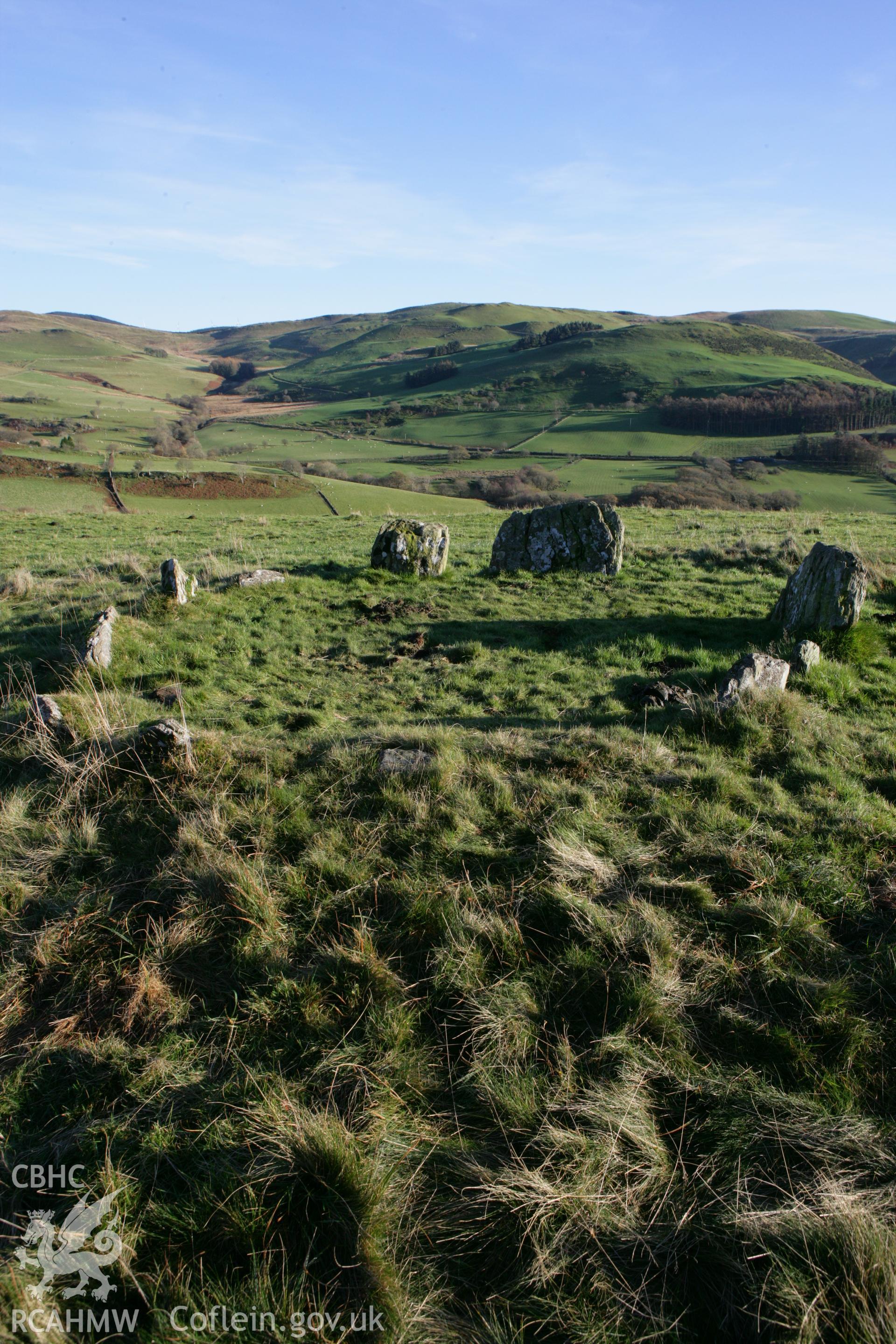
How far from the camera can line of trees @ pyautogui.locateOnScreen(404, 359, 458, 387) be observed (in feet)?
531

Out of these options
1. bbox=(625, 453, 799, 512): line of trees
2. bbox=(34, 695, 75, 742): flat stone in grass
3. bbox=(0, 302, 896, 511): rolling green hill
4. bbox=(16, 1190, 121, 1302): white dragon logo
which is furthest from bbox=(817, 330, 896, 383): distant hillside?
bbox=(16, 1190, 121, 1302): white dragon logo

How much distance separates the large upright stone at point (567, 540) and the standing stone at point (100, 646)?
8.40 metres

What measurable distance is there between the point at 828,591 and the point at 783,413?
108 metres

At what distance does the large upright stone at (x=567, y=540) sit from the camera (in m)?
15.3

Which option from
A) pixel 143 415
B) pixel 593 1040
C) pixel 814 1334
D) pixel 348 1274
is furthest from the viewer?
pixel 143 415

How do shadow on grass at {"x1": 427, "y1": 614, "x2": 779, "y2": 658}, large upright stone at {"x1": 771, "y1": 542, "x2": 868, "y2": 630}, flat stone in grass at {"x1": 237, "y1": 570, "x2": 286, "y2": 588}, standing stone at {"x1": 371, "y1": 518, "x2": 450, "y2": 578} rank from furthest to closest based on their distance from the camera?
standing stone at {"x1": 371, "y1": 518, "x2": 450, "y2": 578}
flat stone in grass at {"x1": 237, "y1": 570, "x2": 286, "y2": 588}
shadow on grass at {"x1": 427, "y1": 614, "x2": 779, "y2": 658}
large upright stone at {"x1": 771, "y1": 542, "x2": 868, "y2": 630}

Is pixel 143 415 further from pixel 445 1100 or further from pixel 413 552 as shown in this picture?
pixel 445 1100

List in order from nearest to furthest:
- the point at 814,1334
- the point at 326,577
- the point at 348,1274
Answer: the point at 814,1334
the point at 348,1274
the point at 326,577

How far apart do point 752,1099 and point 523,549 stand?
13.0m

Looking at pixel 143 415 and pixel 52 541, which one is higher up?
pixel 143 415

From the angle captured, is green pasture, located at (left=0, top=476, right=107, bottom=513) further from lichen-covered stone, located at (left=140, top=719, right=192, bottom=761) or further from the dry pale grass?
lichen-covered stone, located at (left=140, top=719, right=192, bottom=761)

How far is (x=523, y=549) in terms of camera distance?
15.5 m

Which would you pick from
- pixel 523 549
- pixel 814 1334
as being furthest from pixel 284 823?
pixel 523 549

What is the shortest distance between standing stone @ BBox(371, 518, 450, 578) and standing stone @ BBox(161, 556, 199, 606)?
427 cm
